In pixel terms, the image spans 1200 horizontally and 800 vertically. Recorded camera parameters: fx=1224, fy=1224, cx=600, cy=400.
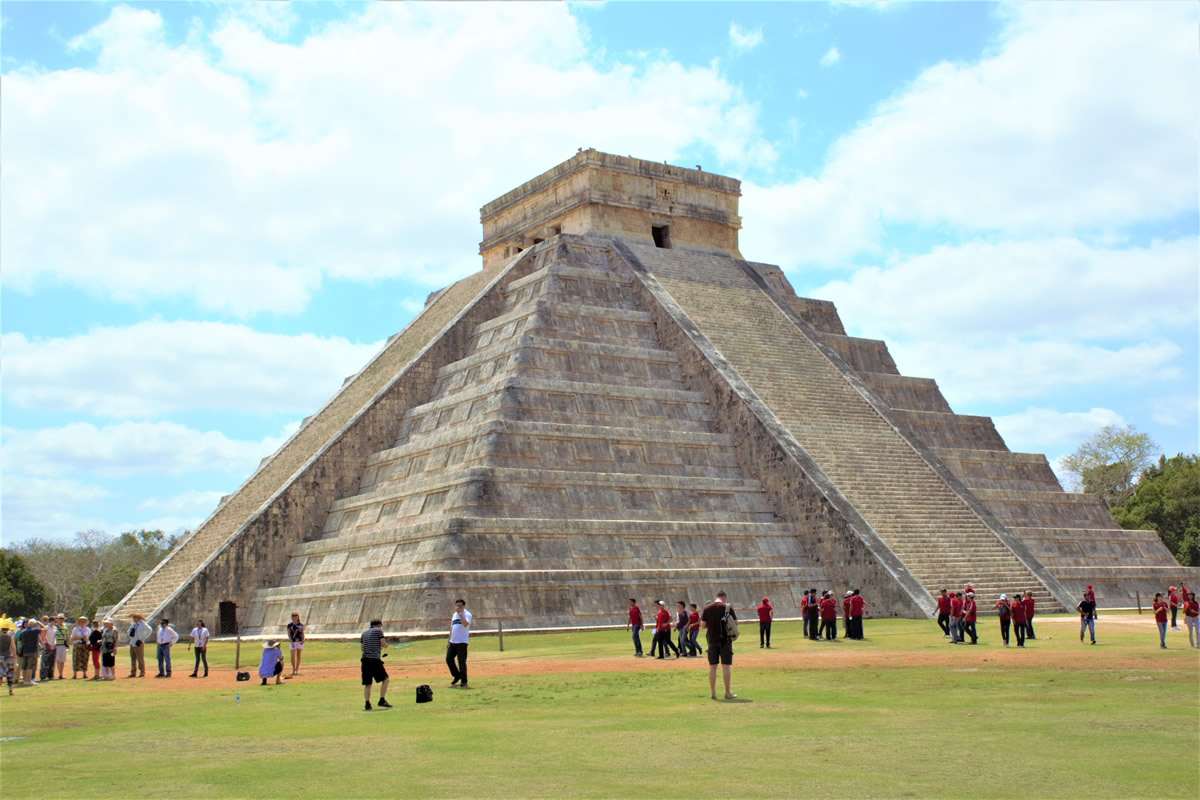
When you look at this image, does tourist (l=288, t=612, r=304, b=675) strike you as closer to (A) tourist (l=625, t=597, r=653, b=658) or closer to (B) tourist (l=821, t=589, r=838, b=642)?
(A) tourist (l=625, t=597, r=653, b=658)

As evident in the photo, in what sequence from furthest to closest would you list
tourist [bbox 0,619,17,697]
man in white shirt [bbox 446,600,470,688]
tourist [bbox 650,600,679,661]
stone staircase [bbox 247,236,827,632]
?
stone staircase [bbox 247,236,827,632] → tourist [bbox 650,600,679,661] → tourist [bbox 0,619,17,697] → man in white shirt [bbox 446,600,470,688]

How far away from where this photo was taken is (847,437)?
32500 mm

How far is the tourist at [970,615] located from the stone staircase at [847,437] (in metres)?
6.62

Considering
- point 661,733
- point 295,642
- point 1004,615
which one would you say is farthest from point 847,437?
point 661,733

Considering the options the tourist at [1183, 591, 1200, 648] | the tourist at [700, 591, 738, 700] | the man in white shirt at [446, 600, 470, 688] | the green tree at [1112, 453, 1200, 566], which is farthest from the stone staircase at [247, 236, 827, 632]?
the green tree at [1112, 453, 1200, 566]

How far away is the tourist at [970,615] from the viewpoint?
2023 centimetres

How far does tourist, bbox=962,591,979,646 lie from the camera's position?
2023 cm

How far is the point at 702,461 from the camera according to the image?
30.9 metres

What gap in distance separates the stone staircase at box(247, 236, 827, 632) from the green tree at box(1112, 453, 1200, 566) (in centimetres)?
2622

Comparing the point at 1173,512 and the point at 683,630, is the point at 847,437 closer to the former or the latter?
the point at 683,630

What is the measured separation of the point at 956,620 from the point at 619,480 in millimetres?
9897

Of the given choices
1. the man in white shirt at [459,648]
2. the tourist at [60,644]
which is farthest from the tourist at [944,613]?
the tourist at [60,644]

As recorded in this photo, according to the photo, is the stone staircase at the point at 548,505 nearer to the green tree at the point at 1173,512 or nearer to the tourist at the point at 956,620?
the tourist at the point at 956,620

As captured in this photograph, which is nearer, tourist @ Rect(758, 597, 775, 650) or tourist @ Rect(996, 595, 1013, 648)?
tourist @ Rect(996, 595, 1013, 648)
